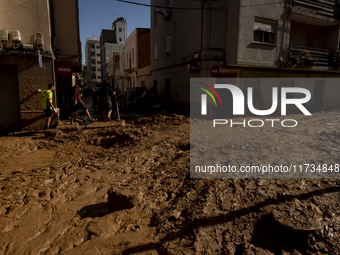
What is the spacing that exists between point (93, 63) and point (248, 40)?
5682cm

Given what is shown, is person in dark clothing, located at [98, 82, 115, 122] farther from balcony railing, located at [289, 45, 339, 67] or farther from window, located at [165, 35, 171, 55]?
balcony railing, located at [289, 45, 339, 67]

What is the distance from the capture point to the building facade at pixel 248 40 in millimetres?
11641

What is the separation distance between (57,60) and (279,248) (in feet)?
33.7

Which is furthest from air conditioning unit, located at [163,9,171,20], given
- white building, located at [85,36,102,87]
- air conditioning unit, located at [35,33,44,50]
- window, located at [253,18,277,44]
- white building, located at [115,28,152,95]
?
white building, located at [85,36,102,87]

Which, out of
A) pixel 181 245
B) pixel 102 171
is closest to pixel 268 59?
pixel 102 171

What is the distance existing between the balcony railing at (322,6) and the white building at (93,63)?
5553cm

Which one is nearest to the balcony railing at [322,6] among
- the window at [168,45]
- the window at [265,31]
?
the window at [265,31]

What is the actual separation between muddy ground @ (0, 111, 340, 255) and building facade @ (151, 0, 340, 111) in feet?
24.2

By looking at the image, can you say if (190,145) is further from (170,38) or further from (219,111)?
(170,38)

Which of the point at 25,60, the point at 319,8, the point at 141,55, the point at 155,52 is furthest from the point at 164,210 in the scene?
the point at 141,55

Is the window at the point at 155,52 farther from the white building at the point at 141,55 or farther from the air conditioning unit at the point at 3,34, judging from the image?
the air conditioning unit at the point at 3,34

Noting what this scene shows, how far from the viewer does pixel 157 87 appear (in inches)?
719

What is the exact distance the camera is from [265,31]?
1234 centimetres

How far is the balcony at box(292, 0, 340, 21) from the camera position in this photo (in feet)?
42.3
